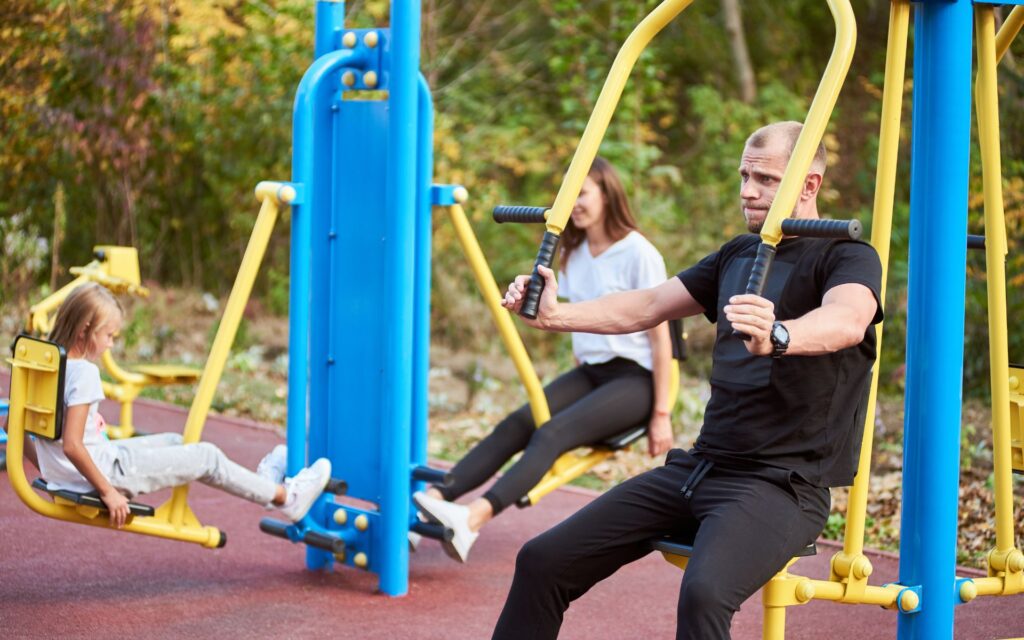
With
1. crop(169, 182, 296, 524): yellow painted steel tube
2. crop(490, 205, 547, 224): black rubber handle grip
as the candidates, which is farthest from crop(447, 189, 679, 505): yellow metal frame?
crop(490, 205, 547, 224): black rubber handle grip

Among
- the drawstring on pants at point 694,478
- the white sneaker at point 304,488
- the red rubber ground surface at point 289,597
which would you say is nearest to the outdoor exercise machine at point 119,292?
the red rubber ground surface at point 289,597

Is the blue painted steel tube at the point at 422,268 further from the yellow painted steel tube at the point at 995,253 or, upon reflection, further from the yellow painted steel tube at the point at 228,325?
the yellow painted steel tube at the point at 995,253

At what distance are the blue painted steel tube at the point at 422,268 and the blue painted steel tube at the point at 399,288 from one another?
5 cm

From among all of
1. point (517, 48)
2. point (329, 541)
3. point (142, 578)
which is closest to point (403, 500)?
point (329, 541)

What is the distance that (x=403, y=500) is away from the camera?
167 inches

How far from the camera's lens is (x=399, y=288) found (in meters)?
4.18

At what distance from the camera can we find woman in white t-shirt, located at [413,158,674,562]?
4.49m

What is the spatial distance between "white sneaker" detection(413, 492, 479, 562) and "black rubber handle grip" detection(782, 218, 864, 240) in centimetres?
204

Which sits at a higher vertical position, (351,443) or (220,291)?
(220,291)

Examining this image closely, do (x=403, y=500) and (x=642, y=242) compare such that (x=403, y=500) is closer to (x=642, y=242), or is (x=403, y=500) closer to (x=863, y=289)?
(x=642, y=242)

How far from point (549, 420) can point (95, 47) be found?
22.2 ft

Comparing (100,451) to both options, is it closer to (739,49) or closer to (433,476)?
(433,476)

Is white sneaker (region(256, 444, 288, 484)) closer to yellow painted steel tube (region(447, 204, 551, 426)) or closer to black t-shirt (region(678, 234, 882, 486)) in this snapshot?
yellow painted steel tube (region(447, 204, 551, 426))

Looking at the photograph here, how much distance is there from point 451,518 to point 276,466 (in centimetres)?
61
